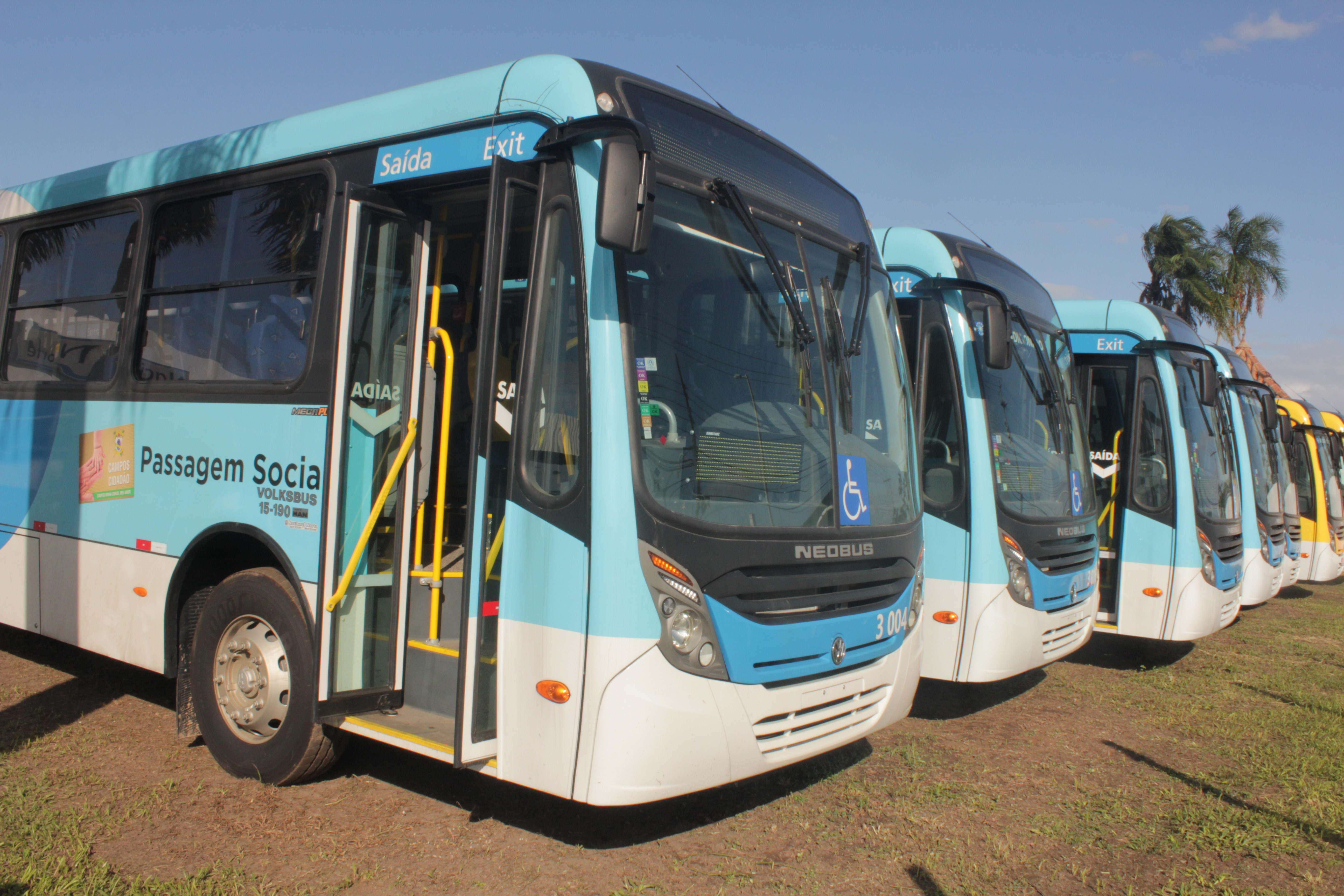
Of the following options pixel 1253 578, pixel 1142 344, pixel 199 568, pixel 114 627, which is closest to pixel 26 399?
pixel 114 627

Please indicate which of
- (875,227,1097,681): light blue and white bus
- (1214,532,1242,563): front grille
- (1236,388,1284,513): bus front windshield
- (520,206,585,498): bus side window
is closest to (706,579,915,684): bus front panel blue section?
(520,206,585,498): bus side window

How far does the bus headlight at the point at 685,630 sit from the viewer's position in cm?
384

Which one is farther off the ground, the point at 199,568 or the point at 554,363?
the point at 554,363

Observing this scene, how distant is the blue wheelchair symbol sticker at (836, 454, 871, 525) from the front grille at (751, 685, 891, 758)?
0.77 meters

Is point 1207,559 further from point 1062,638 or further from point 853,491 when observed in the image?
point 853,491

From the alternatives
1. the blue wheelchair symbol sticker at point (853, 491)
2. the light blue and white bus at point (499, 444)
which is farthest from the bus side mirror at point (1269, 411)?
the blue wheelchair symbol sticker at point (853, 491)

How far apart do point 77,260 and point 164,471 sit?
1.85 metres

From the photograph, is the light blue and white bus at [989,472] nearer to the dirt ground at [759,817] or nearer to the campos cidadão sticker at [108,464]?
the dirt ground at [759,817]

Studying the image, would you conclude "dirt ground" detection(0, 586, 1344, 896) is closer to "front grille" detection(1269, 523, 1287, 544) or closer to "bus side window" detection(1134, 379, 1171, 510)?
"bus side window" detection(1134, 379, 1171, 510)

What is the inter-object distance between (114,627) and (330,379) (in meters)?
2.37

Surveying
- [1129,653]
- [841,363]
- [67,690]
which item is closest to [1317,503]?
[1129,653]

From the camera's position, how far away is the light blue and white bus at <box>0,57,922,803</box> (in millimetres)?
3863

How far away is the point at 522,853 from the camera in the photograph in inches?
170

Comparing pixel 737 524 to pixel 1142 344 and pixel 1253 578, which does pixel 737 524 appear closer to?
pixel 1142 344
